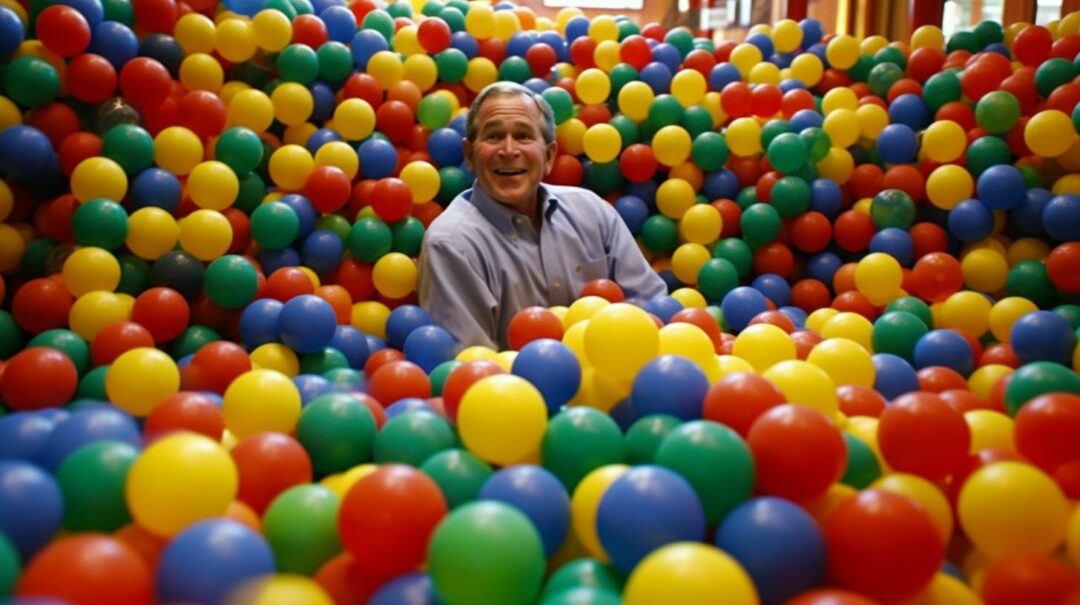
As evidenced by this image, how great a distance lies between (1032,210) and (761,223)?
77 centimetres

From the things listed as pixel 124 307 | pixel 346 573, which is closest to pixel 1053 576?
pixel 346 573

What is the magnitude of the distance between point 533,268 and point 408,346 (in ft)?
1.79

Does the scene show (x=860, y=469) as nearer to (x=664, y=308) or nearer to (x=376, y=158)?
(x=664, y=308)

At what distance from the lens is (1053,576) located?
3.53ft

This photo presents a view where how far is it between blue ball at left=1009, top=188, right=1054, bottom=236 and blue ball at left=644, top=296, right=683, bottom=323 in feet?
3.54

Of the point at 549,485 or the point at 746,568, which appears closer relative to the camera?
the point at 746,568

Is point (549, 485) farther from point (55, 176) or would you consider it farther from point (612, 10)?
point (612, 10)

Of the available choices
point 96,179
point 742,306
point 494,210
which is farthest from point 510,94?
point 96,179

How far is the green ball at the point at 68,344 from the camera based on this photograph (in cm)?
200

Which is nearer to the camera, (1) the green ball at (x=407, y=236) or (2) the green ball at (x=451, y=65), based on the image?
(1) the green ball at (x=407, y=236)

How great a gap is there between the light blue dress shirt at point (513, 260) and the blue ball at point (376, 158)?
292mm

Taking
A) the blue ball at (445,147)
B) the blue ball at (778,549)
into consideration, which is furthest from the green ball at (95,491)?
the blue ball at (445,147)

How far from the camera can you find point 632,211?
2.99 m

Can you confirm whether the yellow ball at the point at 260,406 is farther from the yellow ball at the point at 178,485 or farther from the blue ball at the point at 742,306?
the blue ball at the point at 742,306
